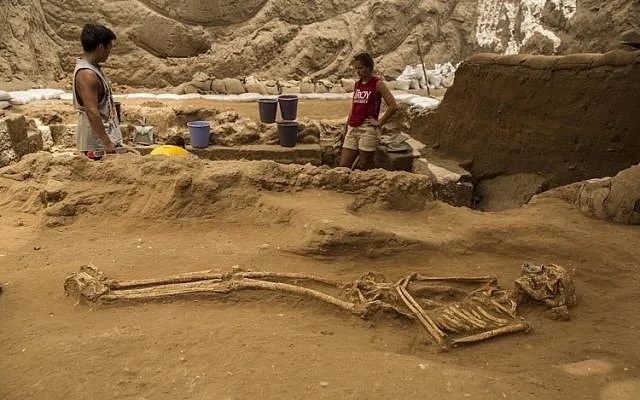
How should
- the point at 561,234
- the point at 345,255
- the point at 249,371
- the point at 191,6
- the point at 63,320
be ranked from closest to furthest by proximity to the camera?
the point at 249,371 < the point at 63,320 < the point at 345,255 < the point at 561,234 < the point at 191,6

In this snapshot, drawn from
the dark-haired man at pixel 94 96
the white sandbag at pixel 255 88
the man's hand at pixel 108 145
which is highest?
the dark-haired man at pixel 94 96

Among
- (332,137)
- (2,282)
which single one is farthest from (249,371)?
(332,137)

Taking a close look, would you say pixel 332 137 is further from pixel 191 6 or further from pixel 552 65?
pixel 191 6

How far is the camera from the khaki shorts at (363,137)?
612 cm

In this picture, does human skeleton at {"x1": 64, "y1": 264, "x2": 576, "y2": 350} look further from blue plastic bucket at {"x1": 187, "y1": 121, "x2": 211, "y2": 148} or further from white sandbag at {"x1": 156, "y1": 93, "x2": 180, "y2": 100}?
white sandbag at {"x1": 156, "y1": 93, "x2": 180, "y2": 100}

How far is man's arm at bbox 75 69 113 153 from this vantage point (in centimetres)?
390

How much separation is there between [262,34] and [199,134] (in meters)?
6.15

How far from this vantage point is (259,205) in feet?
11.5

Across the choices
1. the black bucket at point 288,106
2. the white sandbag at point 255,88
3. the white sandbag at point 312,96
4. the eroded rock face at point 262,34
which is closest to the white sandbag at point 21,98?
the eroded rock face at point 262,34

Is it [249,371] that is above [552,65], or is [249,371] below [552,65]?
below

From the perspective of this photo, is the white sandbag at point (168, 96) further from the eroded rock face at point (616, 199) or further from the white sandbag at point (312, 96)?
the eroded rock face at point (616, 199)

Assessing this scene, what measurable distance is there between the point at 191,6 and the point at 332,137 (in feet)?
20.2

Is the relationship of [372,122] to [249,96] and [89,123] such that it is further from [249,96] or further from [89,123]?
[249,96]

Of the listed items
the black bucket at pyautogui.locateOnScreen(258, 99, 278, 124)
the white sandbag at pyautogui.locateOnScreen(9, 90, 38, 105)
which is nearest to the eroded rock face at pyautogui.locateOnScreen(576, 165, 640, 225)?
the black bucket at pyautogui.locateOnScreen(258, 99, 278, 124)
